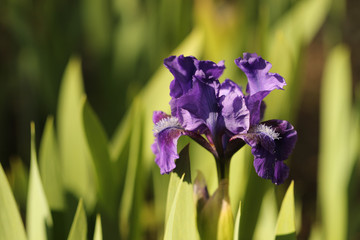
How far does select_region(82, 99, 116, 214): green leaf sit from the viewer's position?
0.97 m

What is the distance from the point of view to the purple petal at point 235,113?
0.71 metres

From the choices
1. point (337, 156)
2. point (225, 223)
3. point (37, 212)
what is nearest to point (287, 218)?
point (225, 223)

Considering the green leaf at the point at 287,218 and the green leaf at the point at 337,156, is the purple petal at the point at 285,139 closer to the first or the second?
the green leaf at the point at 287,218

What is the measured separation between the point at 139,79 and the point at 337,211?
0.82 m

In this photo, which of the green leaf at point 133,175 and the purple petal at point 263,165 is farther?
the green leaf at point 133,175

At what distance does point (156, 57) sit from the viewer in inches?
64.6

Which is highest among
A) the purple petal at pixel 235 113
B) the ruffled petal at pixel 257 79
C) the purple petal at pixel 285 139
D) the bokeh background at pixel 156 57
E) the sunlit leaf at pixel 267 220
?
the bokeh background at pixel 156 57

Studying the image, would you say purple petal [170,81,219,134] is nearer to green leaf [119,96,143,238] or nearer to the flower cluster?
the flower cluster

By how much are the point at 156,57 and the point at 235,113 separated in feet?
3.14

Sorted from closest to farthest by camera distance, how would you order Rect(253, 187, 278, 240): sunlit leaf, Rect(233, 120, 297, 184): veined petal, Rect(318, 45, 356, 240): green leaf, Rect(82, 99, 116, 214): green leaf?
1. Rect(233, 120, 297, 184): veined petal
2. Rect(82, 99, 116, 214): green leaf
3. Rect(253, 187, 278, 240): sunlit leaf
4. Rect(318, 45, 356, 240): green leaf

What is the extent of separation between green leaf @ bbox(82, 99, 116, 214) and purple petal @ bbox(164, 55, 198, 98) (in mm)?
278

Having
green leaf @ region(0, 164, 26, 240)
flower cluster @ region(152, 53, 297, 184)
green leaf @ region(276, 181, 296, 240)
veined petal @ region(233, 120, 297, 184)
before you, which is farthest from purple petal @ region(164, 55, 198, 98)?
green leaf @ region(0, 164, 26, 240)

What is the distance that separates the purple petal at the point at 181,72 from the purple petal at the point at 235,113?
0.06m

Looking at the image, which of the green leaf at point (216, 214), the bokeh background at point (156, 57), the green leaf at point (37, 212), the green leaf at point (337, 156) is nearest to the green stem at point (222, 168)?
the green leaf at point (216, 214)
